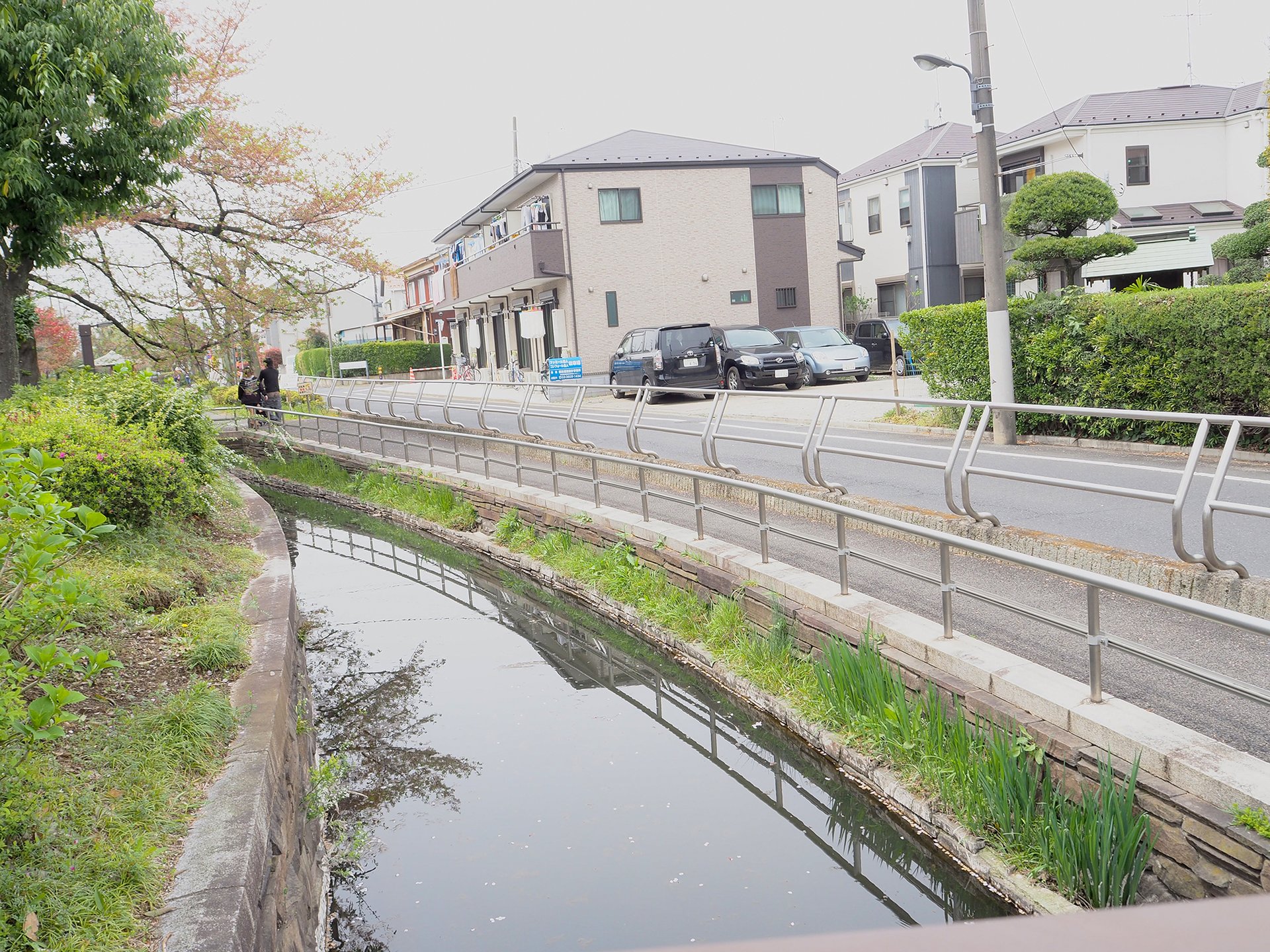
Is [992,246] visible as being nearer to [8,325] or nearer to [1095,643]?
[1095,643]

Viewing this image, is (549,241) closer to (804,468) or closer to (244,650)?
(804,468)

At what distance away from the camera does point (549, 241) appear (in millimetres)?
31562

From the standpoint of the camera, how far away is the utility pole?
12.9 m

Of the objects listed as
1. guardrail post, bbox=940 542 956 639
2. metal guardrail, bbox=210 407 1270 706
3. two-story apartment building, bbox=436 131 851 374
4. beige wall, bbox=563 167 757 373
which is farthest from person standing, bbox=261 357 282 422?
guardrail post, bbox=940 542 956 639

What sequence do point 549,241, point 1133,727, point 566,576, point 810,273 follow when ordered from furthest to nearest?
point 810,273 → point 549,241 → point 566,576 → point 1133,727

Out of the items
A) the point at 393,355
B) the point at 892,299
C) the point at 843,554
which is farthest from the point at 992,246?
the point at 393,355

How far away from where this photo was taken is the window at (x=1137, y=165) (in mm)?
31078

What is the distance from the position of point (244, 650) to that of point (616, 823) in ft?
8.47

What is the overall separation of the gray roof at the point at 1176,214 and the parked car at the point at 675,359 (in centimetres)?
1462

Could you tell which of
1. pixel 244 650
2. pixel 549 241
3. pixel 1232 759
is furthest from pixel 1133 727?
pixel 549 241

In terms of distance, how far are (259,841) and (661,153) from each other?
31.2m

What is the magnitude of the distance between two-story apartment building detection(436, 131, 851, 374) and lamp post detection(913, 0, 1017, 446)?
19518 mm

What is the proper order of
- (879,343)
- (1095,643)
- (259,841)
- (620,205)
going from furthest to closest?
(620,205) → (879,343) → (1095,643) → (259,841)

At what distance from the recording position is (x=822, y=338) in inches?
1023
